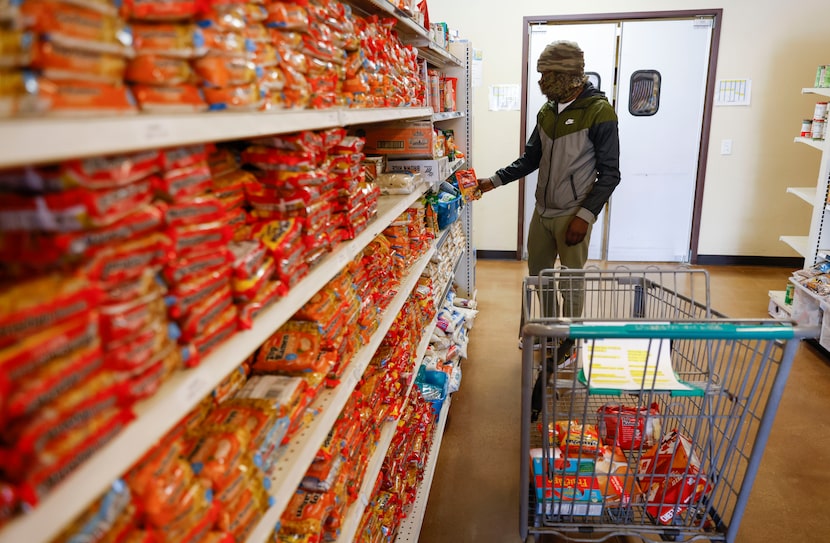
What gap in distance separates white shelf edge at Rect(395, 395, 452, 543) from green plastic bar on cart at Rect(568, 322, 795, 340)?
118cm

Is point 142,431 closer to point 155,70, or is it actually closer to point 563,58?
point 155,70

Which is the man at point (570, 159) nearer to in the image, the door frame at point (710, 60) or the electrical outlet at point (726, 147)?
the door frame at point (710, 60)

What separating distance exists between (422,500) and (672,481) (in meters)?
1.05

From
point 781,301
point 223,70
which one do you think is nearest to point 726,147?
point 781,301

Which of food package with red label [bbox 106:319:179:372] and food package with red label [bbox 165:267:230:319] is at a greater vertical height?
food package with red label [bbox 165:267:230:319]

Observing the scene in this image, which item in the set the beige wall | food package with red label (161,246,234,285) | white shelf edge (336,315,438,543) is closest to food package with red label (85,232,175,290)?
food package with red label (161,246,234,285)

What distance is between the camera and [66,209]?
57 centimetres

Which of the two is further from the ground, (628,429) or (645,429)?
(645,429)

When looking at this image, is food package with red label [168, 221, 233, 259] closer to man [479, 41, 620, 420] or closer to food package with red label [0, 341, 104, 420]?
food package with red label [0, 341, 104, 420]

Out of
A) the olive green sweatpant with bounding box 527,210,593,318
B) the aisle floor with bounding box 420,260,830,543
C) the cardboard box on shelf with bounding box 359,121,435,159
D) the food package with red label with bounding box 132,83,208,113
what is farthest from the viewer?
the olive green sweatpant with bounding box 527,210,593,318

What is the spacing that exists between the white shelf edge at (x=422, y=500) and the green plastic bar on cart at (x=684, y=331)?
118cm

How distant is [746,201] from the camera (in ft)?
18.5

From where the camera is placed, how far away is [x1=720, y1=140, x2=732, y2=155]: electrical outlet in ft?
18.1

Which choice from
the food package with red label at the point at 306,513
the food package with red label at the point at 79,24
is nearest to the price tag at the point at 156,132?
the food package with red label at the point at 79,24
